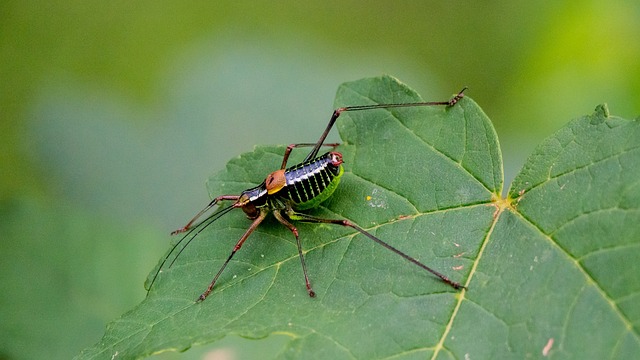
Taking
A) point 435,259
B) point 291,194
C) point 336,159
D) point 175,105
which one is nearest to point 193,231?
point 291,194

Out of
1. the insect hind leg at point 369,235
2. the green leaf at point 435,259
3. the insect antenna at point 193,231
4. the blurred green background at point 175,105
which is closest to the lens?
the green leaf at point 435,259

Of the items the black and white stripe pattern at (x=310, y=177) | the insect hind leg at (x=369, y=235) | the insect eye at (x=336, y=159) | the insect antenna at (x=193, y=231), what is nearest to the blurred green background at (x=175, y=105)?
the insect antenna at (x=193, y=231)

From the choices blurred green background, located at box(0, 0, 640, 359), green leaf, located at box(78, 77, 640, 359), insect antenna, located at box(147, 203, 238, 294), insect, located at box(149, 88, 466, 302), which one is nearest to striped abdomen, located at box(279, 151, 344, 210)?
insect, located at box(149, 88, 466, 302)

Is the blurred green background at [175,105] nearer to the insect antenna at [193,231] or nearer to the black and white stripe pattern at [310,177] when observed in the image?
the insect antenna at [193,231]

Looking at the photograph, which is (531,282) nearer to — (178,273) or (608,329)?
(608,329)

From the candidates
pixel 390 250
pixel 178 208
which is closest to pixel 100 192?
pixel 178 208

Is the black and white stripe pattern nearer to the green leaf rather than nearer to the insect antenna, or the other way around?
the green leaf

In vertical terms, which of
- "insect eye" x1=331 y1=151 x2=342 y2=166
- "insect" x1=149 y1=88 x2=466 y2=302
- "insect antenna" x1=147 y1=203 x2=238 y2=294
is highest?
"insect eye" x1=331 y1=151 x2=342 y2=166
